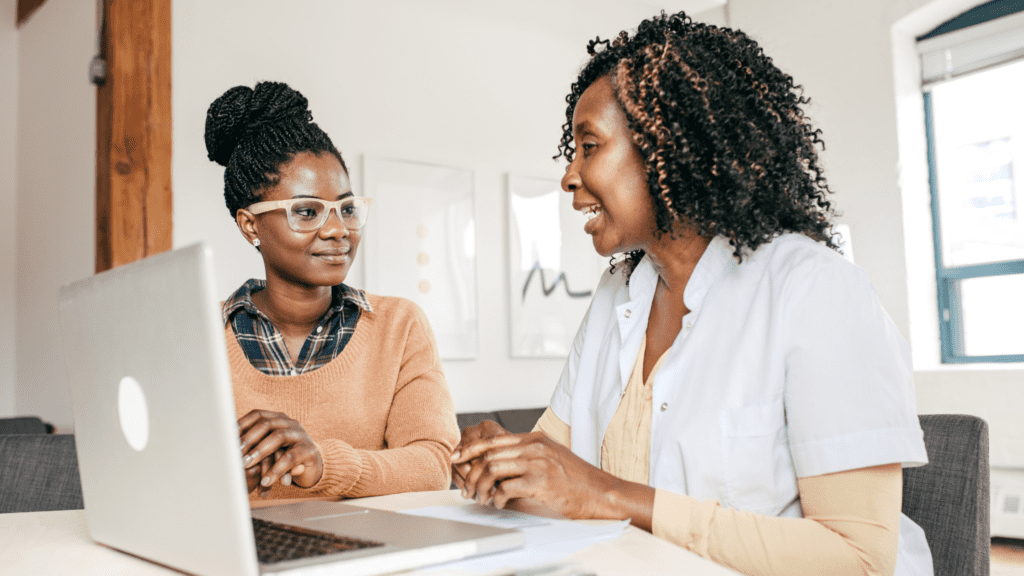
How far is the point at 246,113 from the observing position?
184cm

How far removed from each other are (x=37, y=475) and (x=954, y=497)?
174cm

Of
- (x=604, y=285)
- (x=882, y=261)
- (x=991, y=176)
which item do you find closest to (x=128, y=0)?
(x=604, y=285)

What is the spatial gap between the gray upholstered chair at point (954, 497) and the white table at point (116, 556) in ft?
1.75

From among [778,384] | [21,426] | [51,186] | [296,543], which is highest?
[51,186]

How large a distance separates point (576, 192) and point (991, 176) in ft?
12.8

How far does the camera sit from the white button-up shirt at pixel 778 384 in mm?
953

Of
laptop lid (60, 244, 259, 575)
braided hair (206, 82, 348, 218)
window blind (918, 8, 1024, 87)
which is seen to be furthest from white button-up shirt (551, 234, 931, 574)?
window blind (918, 8, 1024, 87)

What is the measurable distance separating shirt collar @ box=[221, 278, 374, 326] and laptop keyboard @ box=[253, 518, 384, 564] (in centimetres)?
95

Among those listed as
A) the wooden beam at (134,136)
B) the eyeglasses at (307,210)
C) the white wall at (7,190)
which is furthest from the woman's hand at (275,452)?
the white wall at (7,190)

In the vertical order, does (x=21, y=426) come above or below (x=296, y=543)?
below

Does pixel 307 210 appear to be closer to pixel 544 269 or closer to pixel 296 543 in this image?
pixel 296 543

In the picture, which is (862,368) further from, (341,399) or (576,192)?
(341,399)

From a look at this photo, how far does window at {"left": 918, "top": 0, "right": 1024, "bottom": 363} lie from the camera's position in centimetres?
418

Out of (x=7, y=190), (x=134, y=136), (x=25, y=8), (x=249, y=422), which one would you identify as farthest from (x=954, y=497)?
(x=25, y=8)
